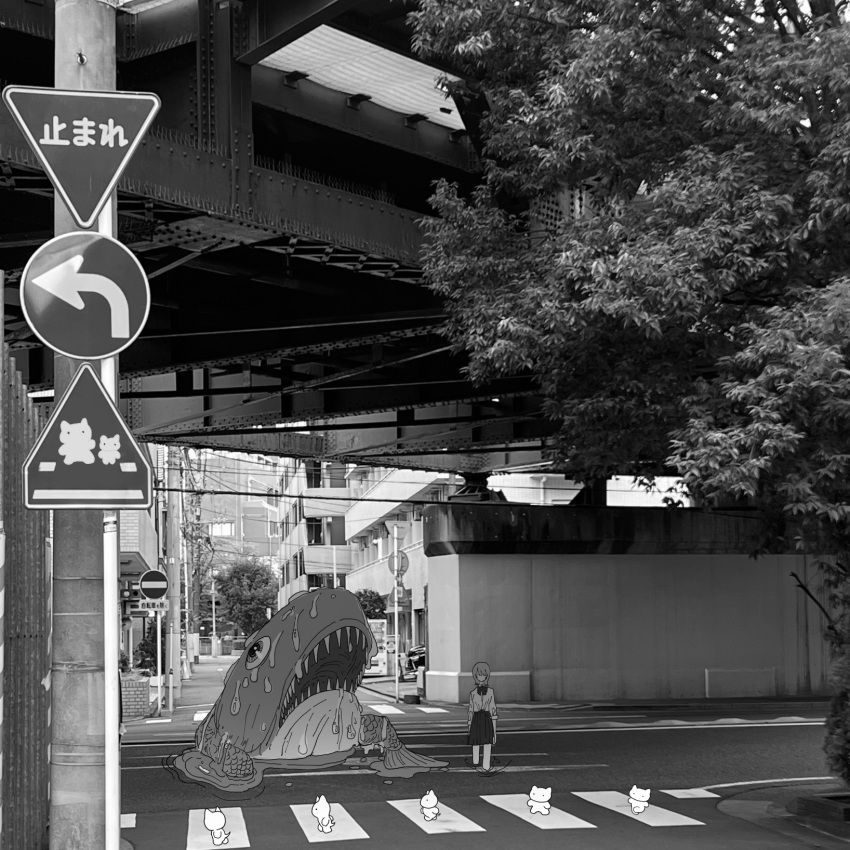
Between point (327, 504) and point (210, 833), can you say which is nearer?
point (210, 833)

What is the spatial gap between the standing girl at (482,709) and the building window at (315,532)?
67.7 m

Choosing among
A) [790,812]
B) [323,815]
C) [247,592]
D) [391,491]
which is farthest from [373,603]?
[323,815]

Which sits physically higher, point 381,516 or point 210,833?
point 381,516

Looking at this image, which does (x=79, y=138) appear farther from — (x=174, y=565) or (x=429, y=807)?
(x=174, y=565)

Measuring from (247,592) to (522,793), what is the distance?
284 feet

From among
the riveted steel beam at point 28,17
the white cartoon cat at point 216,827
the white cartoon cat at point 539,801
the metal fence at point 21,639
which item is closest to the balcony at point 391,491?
the white cartoon cat at point 539,801

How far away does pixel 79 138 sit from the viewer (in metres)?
5.95

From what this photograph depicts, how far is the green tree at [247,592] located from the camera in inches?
3866

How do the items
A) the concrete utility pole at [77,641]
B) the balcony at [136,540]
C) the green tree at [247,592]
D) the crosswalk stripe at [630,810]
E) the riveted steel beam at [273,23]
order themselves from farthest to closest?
1. the green tree at [247,592]
2. the balcony at [136,540]
3. the crosswalk stripe at [630,810]
4. the riveted steel beam at [273,23]
5. the concrete utility pole at [77,641]

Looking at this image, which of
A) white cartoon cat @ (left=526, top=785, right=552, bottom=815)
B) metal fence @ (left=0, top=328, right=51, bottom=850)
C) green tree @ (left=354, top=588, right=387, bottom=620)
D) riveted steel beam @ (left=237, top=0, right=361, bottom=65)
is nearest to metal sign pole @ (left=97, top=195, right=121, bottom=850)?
metal fence @ (left=0, top=328, right=51, bottom=850)

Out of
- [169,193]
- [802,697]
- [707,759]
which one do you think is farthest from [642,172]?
[802,697]

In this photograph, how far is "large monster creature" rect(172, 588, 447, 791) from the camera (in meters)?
13.8

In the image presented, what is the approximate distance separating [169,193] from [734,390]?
6026mm

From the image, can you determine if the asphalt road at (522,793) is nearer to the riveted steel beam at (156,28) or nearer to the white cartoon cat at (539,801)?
the white cartoon cat at (539,801)
